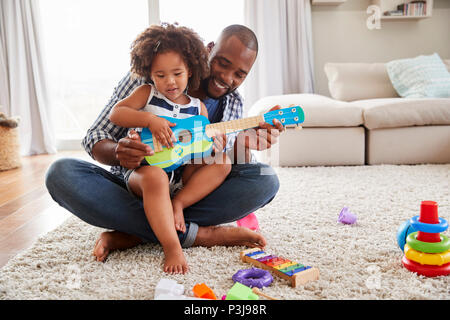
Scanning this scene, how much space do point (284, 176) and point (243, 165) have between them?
1.11 meters

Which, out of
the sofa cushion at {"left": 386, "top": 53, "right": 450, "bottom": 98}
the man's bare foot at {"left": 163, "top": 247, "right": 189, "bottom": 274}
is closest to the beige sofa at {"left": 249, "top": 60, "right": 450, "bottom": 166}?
the sofa cushion at {"left": 386, "top": 53, "right": 450, "bottom": 98}

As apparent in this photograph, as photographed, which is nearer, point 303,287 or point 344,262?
point 303,287

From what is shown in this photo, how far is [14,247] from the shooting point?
55.0 inches

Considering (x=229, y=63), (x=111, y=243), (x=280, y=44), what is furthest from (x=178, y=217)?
(x=280, y=44)

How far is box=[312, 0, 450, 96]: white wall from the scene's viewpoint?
12.7 feet

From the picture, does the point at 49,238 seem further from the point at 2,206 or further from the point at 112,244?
the point at 2,206

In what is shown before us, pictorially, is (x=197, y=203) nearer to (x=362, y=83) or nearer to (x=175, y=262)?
(x=175, y=262)

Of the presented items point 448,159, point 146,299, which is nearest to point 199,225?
point 146,299

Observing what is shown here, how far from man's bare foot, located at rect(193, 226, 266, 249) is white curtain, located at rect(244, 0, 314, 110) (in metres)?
2.64

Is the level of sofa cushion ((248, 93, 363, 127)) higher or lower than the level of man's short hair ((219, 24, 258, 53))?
lower

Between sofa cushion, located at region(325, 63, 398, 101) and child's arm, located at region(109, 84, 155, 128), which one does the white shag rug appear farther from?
sofa cushion, located at region(325, 63, 398, 101)

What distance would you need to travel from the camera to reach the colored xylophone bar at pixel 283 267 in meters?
1.01

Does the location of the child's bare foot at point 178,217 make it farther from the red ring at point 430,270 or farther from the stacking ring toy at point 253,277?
the red ring at point 430,270
